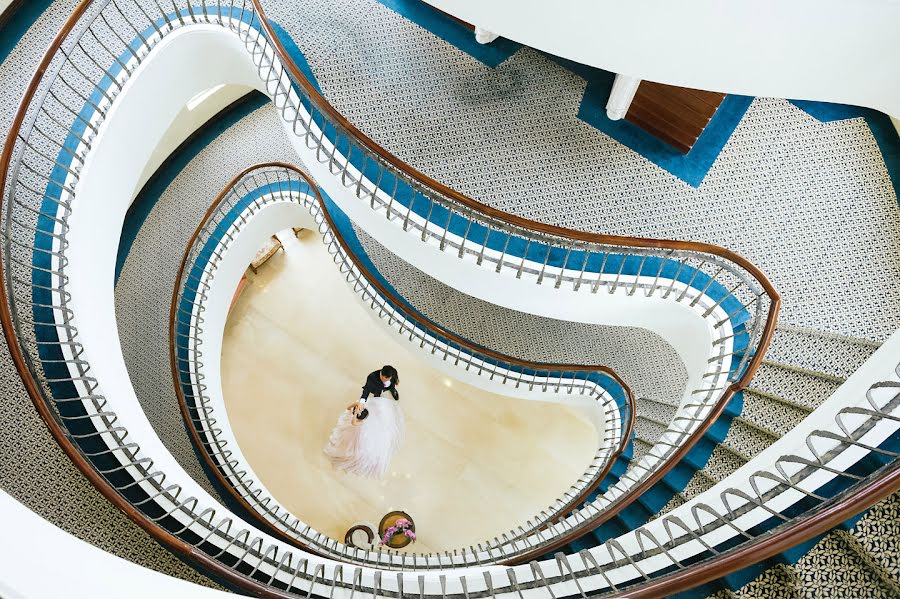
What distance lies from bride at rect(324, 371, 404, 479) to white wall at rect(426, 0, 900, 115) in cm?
520

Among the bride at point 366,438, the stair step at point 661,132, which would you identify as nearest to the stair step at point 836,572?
the stair step at point 661,132

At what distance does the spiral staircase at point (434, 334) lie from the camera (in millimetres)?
2584

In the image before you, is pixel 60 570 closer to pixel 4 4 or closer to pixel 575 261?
pixel 575 261

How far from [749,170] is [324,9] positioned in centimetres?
391

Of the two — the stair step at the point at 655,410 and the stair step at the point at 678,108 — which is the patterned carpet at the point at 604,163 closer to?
the stair step at the point at 678,108

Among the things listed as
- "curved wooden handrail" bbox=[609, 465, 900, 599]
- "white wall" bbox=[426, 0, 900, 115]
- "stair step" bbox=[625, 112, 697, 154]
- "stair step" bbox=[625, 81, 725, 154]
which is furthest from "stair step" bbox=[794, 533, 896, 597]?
"stair step" bbox=[625, 112, 697, 154]

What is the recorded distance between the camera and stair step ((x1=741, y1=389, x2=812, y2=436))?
12.6 ft

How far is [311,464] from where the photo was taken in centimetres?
769

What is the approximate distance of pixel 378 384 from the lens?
24.0 ft

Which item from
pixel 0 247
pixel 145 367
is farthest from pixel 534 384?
pixel 0 247

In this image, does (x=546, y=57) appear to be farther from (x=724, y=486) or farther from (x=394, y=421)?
(x=394, y=421)

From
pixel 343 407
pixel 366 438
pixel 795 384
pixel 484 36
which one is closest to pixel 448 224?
pixel 484 36

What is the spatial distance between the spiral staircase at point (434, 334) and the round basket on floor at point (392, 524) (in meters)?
1.68

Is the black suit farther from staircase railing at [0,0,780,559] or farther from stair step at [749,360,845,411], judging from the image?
stair step at [749,360,845,411]
